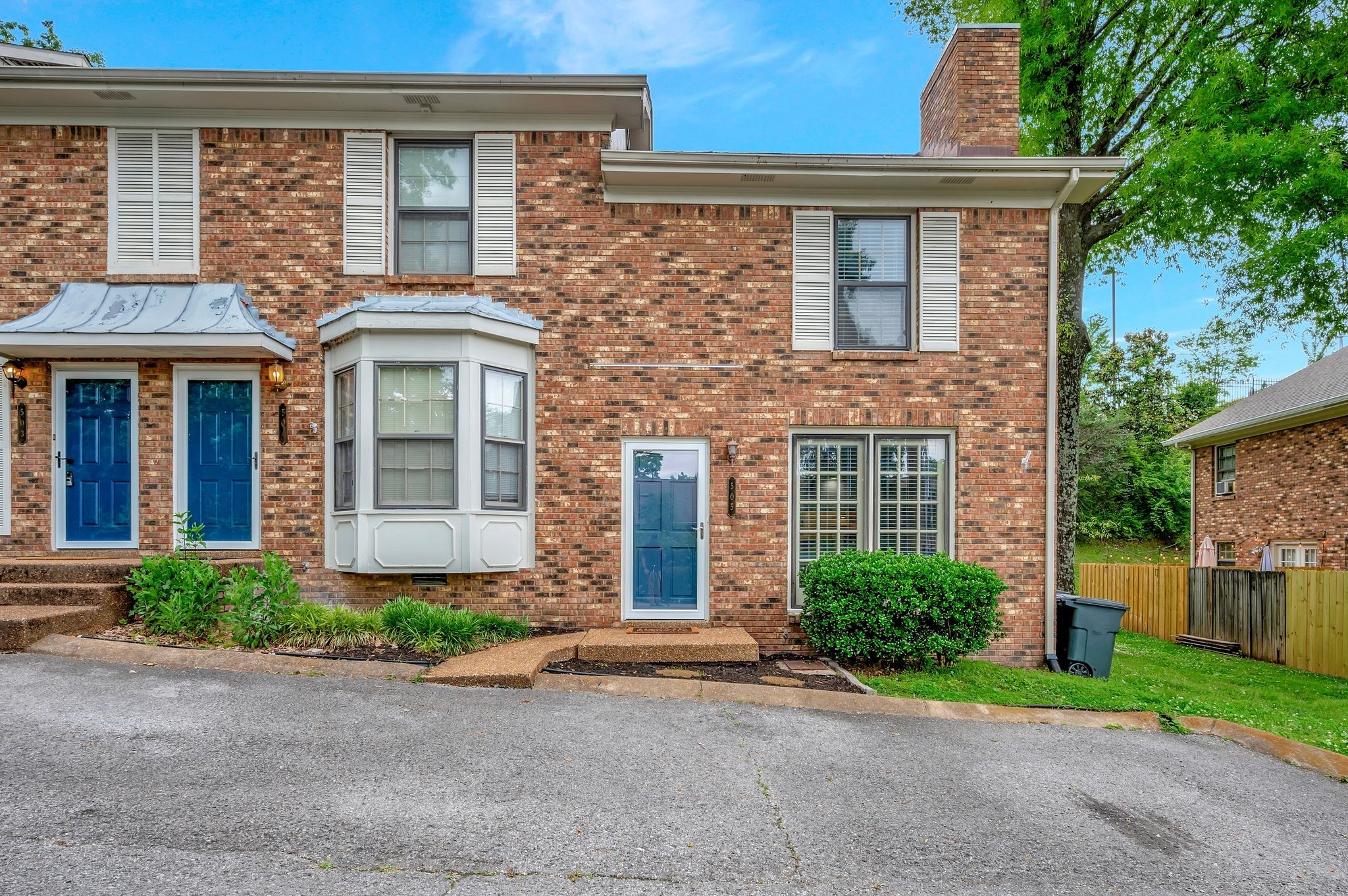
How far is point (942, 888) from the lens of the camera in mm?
3268

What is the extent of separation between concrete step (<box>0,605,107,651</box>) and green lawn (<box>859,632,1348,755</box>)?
701 cm

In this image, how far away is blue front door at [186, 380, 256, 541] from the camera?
7.86 metres

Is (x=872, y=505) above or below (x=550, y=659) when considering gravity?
above

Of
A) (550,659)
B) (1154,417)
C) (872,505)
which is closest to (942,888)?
(550,659)

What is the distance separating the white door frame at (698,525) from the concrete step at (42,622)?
4870 millimetres

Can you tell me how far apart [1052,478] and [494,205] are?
6788 millimetres

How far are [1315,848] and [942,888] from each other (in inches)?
91.9

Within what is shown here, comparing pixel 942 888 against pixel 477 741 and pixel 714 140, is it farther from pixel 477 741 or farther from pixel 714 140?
pixel 714 140

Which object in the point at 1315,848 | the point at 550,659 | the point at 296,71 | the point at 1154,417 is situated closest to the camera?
the point at 1315,848

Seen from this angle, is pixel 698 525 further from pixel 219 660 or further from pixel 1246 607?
pixel 1246 607

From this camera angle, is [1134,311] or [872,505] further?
[1134,311]

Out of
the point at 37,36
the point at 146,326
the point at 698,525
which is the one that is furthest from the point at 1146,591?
the point at 37,36

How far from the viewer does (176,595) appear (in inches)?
261

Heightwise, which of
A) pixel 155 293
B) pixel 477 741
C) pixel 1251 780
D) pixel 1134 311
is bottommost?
pixel 1251 780
